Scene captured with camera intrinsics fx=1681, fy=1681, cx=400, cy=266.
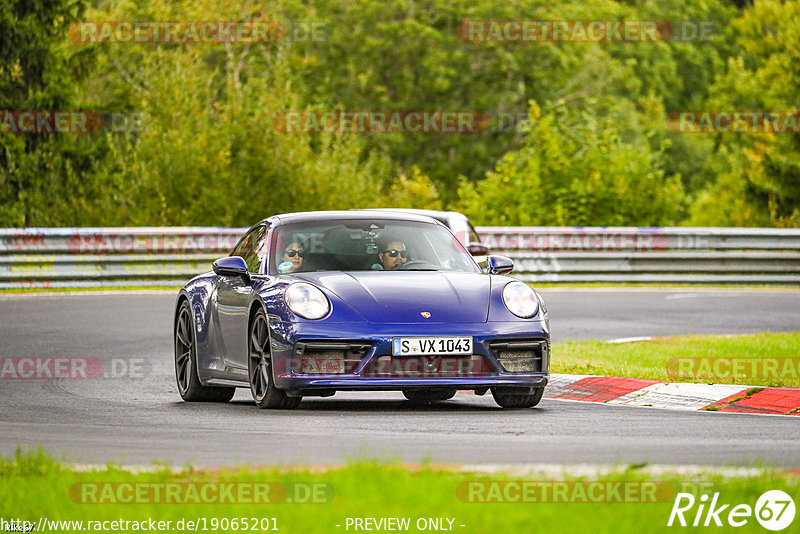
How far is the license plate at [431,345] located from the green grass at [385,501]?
299cm

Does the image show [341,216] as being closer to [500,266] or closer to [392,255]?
[392,255]

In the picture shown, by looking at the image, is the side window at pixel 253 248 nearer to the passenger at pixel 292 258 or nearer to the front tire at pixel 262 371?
the passenger at pixel 292 258

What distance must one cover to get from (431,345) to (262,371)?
1.25 meters

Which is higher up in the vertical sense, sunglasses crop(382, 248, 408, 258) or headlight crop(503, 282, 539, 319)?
sunglasses crop(382, 248, 408, 258)

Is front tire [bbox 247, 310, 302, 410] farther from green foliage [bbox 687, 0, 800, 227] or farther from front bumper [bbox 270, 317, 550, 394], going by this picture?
green foliage [bbox 687, 0, 800, 227]

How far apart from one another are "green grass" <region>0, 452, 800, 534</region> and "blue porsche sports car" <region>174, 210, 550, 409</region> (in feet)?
9.86

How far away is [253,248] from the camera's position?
12.5 metres

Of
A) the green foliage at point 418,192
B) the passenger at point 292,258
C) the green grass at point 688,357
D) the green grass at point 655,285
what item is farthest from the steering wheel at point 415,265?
the green foliage at point 418,192

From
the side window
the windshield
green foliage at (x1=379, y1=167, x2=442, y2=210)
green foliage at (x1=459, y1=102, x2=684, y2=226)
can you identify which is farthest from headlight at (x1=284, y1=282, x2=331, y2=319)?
green foliage at (x1=379, y1=167, x2=442, y2=210)

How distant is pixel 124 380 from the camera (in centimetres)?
1421

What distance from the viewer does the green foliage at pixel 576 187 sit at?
35.8 m

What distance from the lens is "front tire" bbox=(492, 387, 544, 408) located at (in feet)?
37.5

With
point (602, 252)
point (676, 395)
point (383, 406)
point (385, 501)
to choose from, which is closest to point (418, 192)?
point (602, 252)

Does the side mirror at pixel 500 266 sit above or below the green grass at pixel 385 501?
above
